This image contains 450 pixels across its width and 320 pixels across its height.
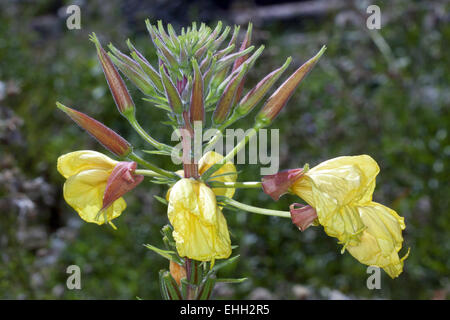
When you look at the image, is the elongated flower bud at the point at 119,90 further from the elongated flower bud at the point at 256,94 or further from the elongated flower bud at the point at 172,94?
the elongated flower bud at the point at 256,94

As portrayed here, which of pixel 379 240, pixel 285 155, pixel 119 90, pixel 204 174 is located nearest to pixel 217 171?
pixel 204 174

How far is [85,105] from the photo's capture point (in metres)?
3.86

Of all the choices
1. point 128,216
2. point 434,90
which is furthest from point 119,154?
point 434,90

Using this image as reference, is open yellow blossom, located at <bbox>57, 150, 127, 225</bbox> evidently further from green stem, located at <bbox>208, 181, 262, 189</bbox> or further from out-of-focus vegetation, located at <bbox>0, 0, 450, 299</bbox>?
out-of-focus vegetation, located at <bbox>0, 0, 450, 299</bbox>

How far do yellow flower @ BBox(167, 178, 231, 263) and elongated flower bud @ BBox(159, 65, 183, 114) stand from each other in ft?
0.63

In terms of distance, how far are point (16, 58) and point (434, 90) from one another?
3.38 metres

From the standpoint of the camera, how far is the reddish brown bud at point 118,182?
3.65 ft

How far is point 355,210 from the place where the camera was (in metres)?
1.16

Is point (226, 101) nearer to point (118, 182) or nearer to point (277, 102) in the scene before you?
point (277, 102)

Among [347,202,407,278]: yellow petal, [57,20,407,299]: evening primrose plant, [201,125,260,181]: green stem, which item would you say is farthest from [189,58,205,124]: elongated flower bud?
[347,202,407,278]: yellow petal

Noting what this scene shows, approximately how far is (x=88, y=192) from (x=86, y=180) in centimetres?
4

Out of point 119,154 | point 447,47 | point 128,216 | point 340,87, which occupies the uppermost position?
point 447,47

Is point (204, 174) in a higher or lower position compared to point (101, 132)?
lower
